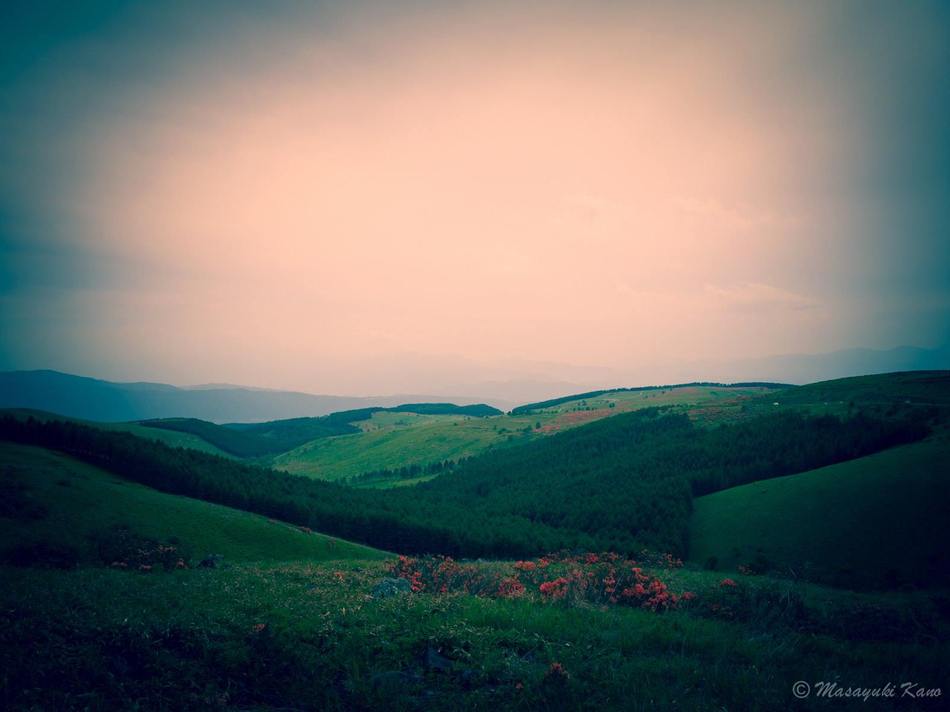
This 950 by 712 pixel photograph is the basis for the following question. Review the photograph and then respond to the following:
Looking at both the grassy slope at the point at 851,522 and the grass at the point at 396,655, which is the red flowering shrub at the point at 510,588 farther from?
the grassy slope at the point at 851,522

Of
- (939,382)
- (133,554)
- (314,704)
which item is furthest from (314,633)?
(939,382)

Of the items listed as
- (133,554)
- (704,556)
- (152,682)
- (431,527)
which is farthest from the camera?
(431,527)

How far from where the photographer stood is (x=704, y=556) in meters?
50.5

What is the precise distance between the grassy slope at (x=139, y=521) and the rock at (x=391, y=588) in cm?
1977

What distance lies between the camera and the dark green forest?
57188mm

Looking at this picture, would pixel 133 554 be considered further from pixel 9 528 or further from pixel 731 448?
pixel 731 448

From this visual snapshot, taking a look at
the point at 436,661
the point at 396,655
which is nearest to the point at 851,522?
the point at 436,661

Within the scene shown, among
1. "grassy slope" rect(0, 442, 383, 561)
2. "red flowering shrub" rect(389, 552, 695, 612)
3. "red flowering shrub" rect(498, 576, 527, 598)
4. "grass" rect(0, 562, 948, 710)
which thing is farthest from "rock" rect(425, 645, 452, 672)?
"grassy slope" rect(0, 442, 383, 561)

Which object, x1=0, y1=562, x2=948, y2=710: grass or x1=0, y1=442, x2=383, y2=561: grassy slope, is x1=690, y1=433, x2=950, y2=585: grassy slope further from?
x1=0, y1=442, x2=383, y2=561: grassy slope

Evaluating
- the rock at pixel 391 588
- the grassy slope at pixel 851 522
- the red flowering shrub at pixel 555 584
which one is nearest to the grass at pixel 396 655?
the red flowering shrub at pixel 555 584

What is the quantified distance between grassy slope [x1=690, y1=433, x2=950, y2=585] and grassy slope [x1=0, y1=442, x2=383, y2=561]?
4181 cm

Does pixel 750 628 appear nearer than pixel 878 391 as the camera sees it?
Yes

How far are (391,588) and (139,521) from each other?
2715cm

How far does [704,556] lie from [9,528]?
62.7 meters
